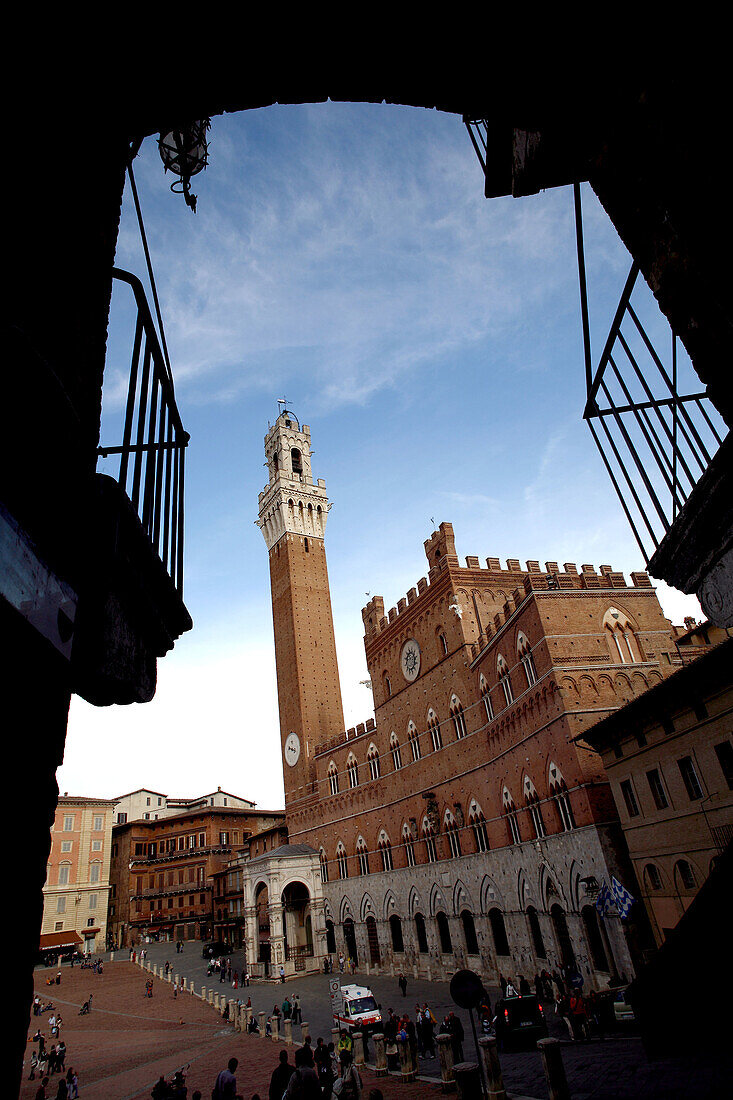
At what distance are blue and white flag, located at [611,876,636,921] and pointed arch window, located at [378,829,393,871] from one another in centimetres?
1733

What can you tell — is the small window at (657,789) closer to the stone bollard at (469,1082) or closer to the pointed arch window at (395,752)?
the stone bollard at (469,1082)

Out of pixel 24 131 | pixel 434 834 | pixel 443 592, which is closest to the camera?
pixel 24 131

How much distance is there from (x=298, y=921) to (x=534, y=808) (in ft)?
75.1

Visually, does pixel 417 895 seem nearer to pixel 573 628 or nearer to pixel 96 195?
pixel 573 628

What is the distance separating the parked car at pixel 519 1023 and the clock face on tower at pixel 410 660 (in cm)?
1770

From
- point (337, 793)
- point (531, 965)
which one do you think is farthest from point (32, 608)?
point (337, 793)

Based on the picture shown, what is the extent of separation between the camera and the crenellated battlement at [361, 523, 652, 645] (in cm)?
2005

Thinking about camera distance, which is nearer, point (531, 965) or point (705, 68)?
point (705, 68)

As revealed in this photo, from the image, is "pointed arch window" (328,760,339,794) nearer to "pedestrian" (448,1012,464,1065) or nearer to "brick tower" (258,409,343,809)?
"brick tower" (258,409,343,809)

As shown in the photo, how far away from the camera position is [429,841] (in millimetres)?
27266

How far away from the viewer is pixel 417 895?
27578 mm

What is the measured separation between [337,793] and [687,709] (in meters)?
26.7

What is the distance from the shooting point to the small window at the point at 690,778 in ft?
42.5

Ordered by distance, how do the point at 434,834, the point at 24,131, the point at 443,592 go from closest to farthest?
the point at 24,131 → the point at 434,834 → the point at 443,592
